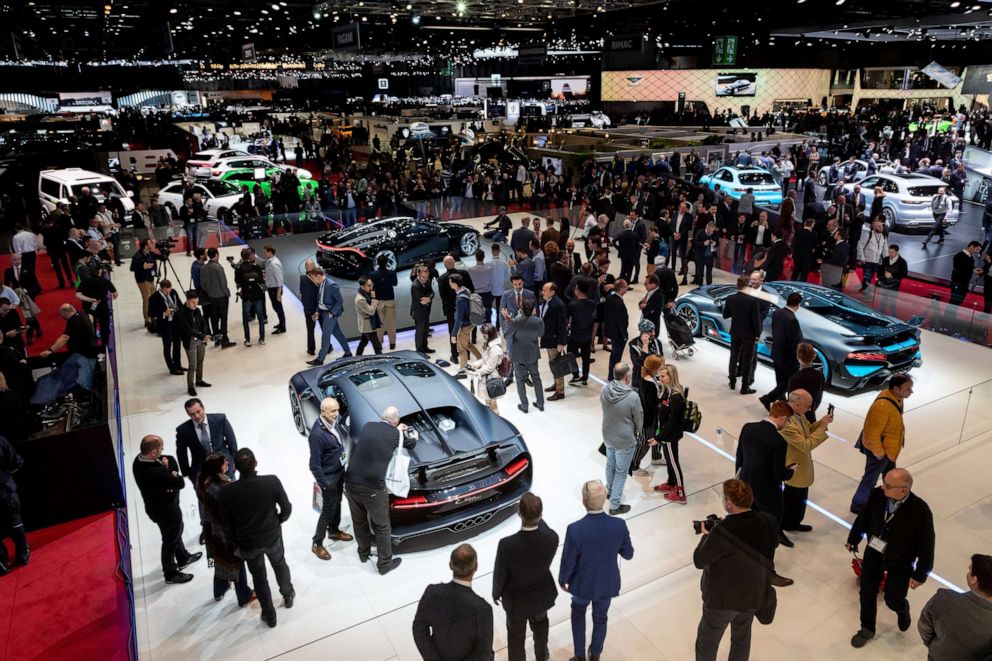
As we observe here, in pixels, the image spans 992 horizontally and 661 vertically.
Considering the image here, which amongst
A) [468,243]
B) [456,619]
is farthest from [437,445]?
[468,243]

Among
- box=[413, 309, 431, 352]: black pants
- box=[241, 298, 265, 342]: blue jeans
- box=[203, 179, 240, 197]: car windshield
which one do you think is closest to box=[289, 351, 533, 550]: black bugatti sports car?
box=[413, 309, 431, 352]: black pants

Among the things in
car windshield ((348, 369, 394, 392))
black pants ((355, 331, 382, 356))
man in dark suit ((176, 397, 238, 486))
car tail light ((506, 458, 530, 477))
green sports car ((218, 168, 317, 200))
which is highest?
green sports car ((218, 168, 317, 200))

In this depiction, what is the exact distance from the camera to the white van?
1688cm

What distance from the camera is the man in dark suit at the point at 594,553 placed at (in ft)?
12.6

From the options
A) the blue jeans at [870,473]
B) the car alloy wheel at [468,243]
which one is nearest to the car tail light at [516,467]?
the blue jeans at [870,473]

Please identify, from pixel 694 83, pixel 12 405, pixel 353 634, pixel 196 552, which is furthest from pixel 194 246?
pixel 694 83

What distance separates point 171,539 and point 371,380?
2054 millimetres

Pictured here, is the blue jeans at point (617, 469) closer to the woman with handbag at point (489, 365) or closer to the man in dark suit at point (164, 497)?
the woman with handbag at point (489, 365)

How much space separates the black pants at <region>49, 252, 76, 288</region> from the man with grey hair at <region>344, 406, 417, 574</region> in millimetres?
11193

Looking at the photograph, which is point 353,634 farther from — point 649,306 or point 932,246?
point 932,246

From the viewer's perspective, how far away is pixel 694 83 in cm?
3994

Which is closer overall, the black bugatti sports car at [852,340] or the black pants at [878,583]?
the black pants at [878,583]

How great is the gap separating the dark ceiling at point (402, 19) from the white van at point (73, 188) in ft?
26.3

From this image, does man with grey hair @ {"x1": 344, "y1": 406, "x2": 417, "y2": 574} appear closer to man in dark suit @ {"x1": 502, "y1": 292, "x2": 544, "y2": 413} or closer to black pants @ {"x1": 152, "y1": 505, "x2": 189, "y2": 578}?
black pants @ {"x1": 152, "y1": 505, "x2": 189, "y2": 578}
